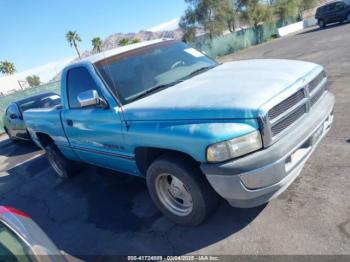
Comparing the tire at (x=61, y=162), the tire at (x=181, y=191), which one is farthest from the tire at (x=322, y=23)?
the tire at (x=181, y=191)

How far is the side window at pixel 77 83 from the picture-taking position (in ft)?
13.1

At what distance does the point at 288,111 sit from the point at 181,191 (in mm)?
1375

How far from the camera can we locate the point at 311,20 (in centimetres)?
3791

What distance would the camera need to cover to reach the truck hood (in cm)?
267

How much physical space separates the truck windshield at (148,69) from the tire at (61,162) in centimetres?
244

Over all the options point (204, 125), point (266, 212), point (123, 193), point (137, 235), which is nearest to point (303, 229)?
point (266, 212)

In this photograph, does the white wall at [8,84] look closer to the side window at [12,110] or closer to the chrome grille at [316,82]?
the side window at [12,110]

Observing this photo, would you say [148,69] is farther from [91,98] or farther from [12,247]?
[12,247]

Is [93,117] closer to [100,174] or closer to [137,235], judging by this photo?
[137,235]

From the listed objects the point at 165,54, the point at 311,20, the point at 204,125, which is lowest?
the point at 311,20

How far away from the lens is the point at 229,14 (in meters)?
40.2

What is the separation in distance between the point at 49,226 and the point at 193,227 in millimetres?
2181

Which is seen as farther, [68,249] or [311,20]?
[311,20]

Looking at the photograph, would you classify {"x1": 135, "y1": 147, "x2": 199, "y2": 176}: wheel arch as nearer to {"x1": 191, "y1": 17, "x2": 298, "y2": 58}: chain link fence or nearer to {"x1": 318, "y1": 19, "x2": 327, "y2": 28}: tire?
{"x1": 191, "y1": 17, "x2": 298, "y2": 58}: chain link fence
